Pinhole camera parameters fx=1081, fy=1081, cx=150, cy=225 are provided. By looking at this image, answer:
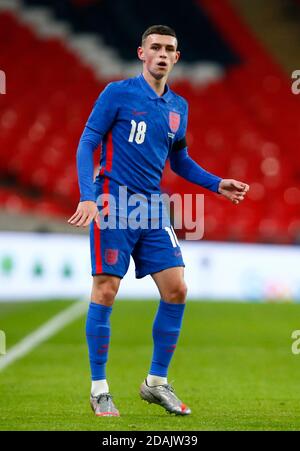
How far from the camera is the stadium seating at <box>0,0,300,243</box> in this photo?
1675cm

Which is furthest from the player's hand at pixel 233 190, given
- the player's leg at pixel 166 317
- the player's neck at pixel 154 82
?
the player's neck at pixel 154 82

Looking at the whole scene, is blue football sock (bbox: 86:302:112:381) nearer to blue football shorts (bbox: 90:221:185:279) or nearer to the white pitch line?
blue football shorts (bbox: 90:221:185:279)

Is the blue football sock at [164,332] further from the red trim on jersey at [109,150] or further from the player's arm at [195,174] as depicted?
the red trim on jersey at [109,150]

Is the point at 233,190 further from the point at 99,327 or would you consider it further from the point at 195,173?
the point at 99,327

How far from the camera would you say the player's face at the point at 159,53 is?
5441 millimetres

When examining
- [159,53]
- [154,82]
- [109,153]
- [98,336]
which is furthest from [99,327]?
[159,53]

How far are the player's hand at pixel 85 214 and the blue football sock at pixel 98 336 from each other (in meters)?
0.49

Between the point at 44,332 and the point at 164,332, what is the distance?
4.88 metres

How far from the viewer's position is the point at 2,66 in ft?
60.4

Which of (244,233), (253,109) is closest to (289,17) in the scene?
(253,109)

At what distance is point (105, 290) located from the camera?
5379mm

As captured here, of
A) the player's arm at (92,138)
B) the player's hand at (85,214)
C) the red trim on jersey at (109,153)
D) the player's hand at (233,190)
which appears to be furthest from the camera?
the player's hand at (233,190)
